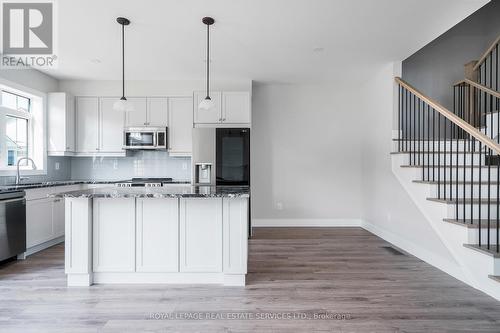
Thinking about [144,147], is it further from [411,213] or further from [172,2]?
[411,213]

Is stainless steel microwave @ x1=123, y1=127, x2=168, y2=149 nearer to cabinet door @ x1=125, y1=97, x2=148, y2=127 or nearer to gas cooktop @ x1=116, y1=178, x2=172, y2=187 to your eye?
cabinet door @ x1=125, y1=97, x2=148, y2=127

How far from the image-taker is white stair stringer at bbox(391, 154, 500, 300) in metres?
2.40

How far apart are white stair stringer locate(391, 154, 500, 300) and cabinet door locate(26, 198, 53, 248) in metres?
4.75

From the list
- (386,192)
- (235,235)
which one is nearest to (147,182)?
(235,235)

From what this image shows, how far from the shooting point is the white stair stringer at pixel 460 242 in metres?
2.40

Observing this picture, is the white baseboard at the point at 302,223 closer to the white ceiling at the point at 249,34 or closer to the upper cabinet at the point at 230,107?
the upper cabinet at the point at 230,107

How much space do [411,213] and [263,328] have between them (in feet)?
8.51

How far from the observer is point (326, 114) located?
531 cm

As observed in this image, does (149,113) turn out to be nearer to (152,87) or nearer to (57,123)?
(152,87)

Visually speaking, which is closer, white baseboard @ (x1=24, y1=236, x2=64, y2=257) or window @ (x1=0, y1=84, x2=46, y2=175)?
white baseboard @ (x1=24, y1=236, x2=64, y2=257)

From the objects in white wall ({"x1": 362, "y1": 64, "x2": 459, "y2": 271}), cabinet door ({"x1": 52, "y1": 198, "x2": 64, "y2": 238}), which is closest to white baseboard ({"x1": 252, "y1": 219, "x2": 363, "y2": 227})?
white wall ({"x1": 362, "y1": 64, "x2": 459, "y2": 271})

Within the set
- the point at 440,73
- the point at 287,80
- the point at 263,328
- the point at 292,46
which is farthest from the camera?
the point at 287,80

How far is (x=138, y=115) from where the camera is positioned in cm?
478

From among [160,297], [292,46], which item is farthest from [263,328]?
[292,46]
